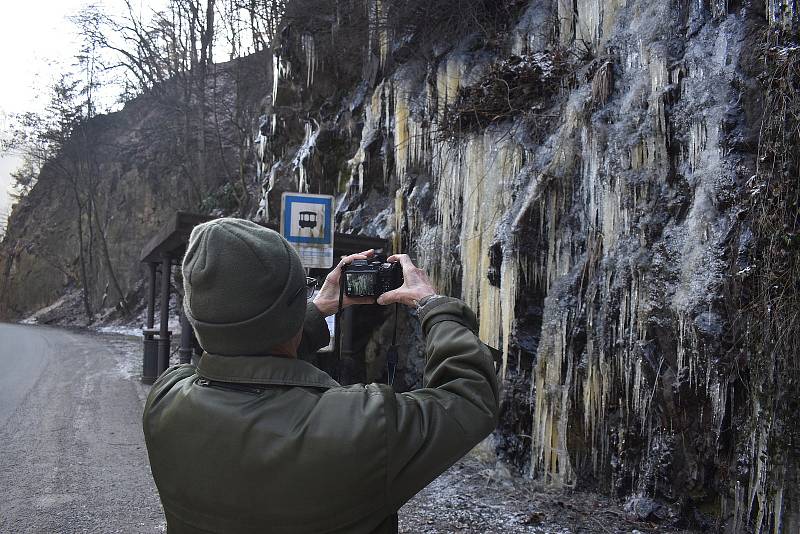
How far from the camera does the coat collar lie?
1.35 meters

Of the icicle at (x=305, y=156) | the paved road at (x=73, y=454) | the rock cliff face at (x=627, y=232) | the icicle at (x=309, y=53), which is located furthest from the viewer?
the icicle at (x=309, y=53)

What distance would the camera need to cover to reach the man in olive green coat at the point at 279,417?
125 cm

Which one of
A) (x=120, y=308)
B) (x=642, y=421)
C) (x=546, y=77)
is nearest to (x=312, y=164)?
(x=546, y=77)

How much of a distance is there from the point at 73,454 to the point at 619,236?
6.28 meters

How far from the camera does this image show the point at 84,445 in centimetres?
677

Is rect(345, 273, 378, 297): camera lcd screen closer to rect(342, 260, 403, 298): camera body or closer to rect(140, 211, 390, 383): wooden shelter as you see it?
rect(342, 260, 403, 298): camera body

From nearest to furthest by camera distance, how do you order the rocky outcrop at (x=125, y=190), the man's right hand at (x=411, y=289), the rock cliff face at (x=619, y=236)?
1. the man's right hand at (x=411, y=289)
2. the rock cliff face at (x=619, y=236)
3. the rocky outcrop at (x=125, y=190)

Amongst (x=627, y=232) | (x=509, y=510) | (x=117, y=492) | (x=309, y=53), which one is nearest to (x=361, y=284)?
(x=509, y=510)

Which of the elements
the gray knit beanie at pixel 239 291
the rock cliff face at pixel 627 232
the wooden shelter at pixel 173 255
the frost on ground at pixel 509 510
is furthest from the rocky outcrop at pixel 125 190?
the gray knit beanie at pixel 239 291

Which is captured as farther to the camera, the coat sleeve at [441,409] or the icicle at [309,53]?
the icicle at [309,53]

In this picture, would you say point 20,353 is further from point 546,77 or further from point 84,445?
point 546,77

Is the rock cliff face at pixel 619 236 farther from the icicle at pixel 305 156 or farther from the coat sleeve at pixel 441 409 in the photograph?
the icicle at pixel 305 156

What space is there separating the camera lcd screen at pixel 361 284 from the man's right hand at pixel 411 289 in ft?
0.52

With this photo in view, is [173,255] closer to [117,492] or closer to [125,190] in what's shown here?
[117,492]
